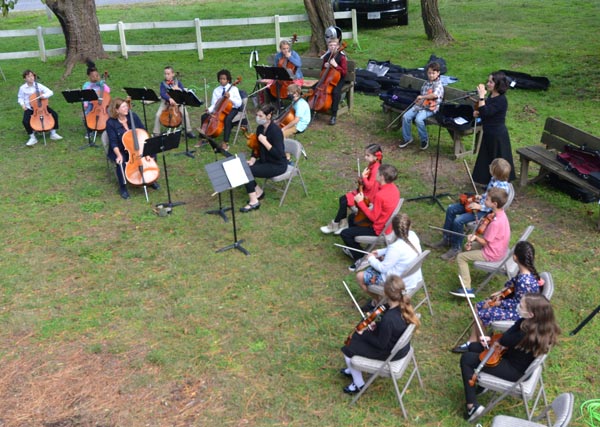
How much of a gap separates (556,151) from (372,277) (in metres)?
→ 4.40

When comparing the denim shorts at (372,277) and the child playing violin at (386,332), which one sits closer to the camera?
the child playing violin at (386,332)

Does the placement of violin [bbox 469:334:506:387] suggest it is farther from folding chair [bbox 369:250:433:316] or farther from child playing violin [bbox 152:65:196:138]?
child playing violin [bbox 152:65:196:138]

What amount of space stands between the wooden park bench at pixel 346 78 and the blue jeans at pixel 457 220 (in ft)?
17.0

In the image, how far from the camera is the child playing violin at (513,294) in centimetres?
538

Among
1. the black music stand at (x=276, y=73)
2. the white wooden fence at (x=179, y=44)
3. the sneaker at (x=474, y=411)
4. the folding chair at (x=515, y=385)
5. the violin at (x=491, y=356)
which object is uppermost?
the white wooden fence at (x=179, y=44)

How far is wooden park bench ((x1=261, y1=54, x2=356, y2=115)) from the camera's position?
11945 millimetres

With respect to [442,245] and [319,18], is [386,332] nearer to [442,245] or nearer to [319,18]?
[442,245]

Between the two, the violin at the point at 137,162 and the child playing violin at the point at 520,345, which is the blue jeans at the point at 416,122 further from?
the child playing violin at the point at 520,345

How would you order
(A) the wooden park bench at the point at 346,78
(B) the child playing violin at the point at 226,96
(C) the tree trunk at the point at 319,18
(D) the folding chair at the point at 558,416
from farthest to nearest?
(C) the tree trunk at the point at 319,18 < (A) the wooden park bench at the point at 346,78 < (B) the child playing violin at the point at 226,96 < (D) the folding chair at the point at 558,416

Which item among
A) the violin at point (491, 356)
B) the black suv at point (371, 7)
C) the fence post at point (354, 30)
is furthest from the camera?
the black suv at point (371, 7)

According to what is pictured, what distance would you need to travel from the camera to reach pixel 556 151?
893 cm

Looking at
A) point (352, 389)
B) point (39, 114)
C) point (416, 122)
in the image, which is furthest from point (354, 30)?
point (352, 389)

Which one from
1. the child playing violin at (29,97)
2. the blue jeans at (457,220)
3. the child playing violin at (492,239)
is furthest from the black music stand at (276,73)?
the child playing violin at (492,239)

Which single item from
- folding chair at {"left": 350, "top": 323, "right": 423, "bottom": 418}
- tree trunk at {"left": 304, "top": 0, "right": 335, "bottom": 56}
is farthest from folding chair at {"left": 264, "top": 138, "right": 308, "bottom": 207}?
tree trunk at {"left": 304, "top": 0, "right": 335, "bottom": 56}
